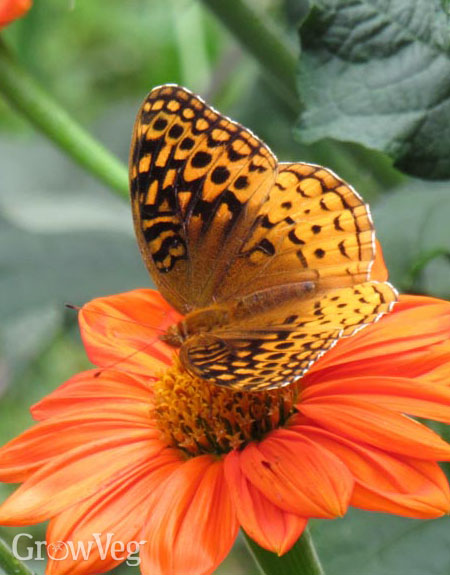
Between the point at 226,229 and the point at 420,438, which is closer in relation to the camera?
the point at 420,438

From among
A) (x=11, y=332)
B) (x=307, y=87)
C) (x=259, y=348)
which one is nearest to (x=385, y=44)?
(x=307, y=87)

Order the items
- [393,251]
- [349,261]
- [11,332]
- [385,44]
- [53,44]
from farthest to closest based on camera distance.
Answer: [53,44]
[11,332]
[393,251]
[385,44]
[349,261]

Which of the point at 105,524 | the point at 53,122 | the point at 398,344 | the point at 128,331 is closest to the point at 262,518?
the point at 105,524

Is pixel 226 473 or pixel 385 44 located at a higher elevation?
pixel 385 44

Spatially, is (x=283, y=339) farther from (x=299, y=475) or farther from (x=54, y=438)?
(x=54, y=438)

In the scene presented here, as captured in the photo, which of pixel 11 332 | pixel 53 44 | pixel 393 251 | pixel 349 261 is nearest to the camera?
pixel 349 261

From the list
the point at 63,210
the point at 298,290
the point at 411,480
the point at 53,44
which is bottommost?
the point at 411,480

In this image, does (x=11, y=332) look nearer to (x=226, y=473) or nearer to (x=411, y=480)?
(x=226, y=473)

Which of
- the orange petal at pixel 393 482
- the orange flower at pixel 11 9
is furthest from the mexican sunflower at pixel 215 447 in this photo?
the orange flower at pixel 11 9
